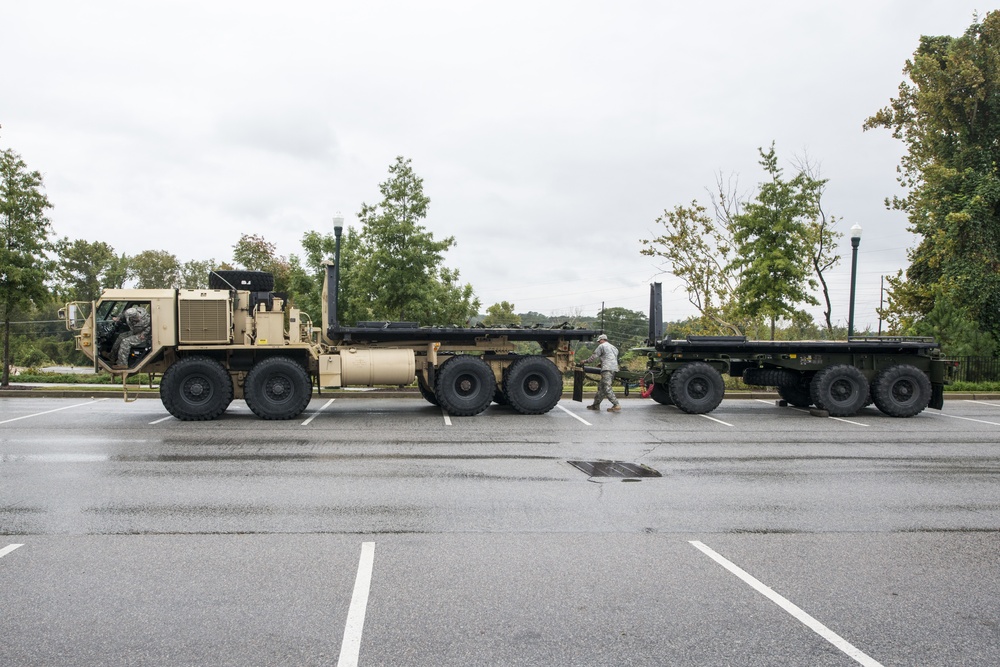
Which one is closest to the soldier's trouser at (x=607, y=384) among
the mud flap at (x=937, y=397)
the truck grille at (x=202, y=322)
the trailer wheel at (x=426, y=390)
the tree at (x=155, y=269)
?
the trailer wheel at (x=426, y=390)

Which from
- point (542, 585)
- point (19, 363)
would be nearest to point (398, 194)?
point (542, 585)

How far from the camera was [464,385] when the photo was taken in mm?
16359

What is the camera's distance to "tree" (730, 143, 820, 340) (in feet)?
79.5

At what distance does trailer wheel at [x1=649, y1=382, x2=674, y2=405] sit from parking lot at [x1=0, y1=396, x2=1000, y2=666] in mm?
6031

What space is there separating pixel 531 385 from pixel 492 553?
10483mm

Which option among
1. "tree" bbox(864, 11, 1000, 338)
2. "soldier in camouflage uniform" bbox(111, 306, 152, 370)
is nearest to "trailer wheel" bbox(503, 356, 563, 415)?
"soldier in camouflage uniform" bbox(111, 306, 152, 370)

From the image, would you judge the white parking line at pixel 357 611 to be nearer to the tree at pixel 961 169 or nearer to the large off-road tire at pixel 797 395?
the large off-road tire at pixel 797 395

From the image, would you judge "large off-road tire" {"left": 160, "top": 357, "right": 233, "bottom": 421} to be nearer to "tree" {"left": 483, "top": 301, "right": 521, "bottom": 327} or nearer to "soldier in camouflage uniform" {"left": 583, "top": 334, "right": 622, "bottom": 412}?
"soldier in camouflage uniform" {"left": 583, "top": 334, "right": 622, "bottom": 412}

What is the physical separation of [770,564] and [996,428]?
39.5 ft

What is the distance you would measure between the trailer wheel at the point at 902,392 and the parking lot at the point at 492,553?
4.68 metres

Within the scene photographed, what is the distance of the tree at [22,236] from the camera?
69.7 ft

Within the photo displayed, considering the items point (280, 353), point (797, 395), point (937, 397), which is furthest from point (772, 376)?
point (280, 353)

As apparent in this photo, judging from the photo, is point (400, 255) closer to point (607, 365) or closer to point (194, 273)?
point (607, 365)

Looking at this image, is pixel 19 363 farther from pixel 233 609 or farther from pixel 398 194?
pixel 233 609
